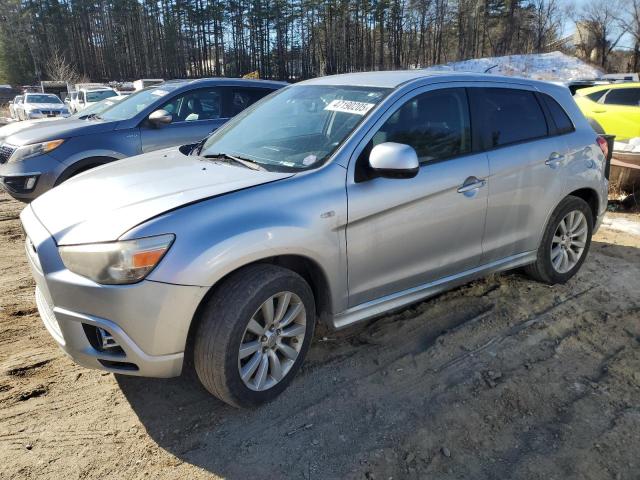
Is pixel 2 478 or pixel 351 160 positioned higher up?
pixel 351 160

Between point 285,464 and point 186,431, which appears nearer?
point 285,464

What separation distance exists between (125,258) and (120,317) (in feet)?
0.90

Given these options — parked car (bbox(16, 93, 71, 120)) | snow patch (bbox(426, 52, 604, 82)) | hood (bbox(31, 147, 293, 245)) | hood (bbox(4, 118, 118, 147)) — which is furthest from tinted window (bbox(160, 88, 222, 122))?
snow patch (bbox(426, 52, 604, 82))

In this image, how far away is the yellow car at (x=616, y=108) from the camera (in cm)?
960

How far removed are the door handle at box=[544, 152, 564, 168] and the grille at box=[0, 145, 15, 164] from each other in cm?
560

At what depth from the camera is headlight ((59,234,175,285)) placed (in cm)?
227

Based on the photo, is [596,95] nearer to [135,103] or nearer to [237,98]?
[237,98]

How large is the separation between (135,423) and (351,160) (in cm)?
185

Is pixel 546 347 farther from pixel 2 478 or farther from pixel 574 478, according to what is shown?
pixel 2 478

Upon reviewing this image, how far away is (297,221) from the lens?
2643 millimetres

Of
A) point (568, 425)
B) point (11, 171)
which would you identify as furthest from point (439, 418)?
point (11, 171)

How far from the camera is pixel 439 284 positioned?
11.2 feet

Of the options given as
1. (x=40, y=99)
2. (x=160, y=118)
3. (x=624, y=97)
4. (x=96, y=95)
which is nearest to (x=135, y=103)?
(x=160, y=118)

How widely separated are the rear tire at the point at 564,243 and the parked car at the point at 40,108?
2200 centimetres
